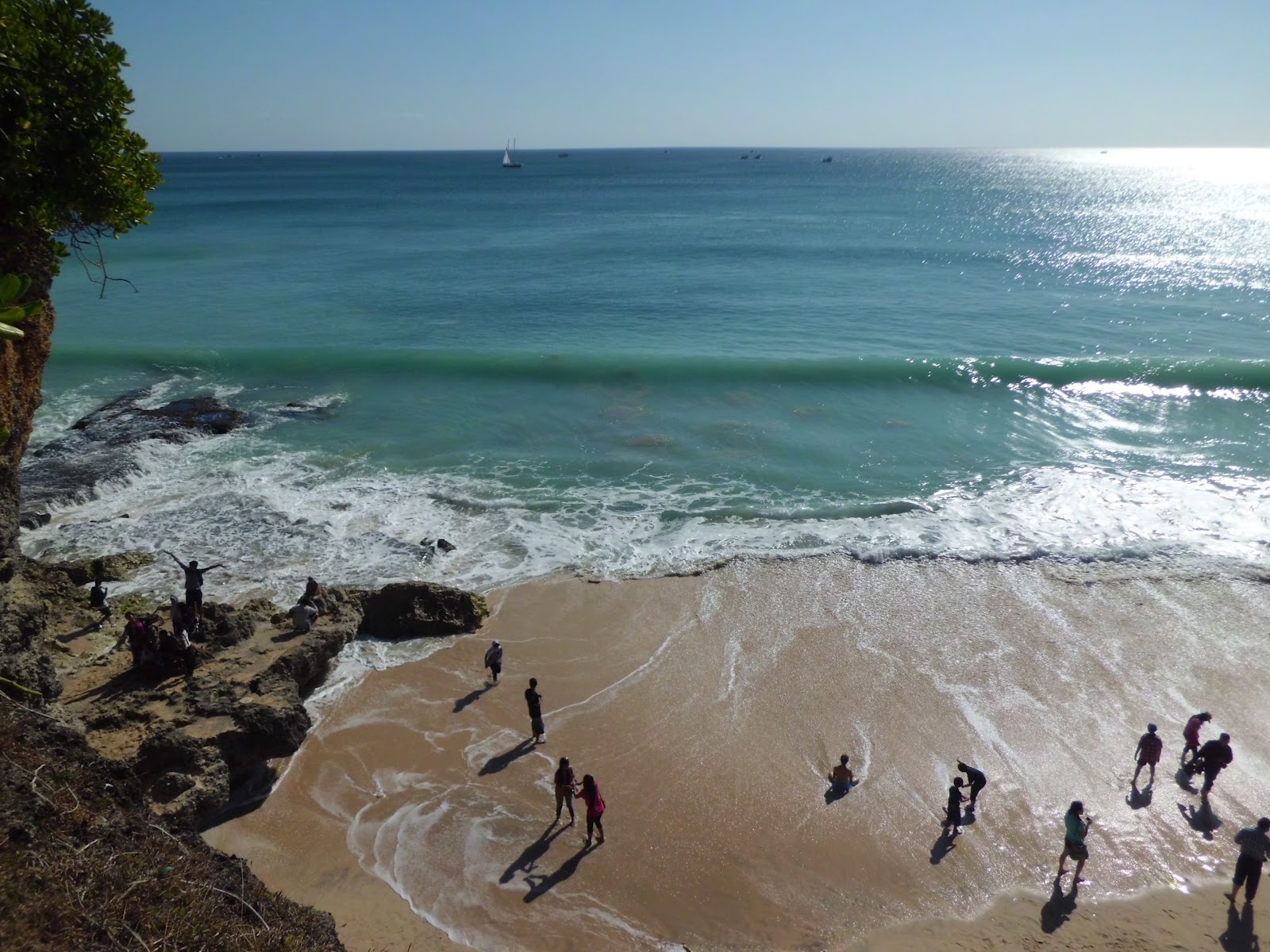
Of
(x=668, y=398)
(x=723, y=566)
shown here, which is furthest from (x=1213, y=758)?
(x=668, y=398)

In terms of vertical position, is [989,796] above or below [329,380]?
below

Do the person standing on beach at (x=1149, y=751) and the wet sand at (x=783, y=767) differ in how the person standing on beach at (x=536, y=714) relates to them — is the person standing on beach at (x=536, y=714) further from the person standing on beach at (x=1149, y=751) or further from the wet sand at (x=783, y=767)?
the person standing on beach at (x=1149, y=751)

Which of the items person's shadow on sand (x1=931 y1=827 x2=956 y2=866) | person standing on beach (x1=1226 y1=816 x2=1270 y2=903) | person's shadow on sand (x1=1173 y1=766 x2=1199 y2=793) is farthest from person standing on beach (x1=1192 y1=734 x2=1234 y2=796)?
person's shadow on sand (x1=931 y1=827 x2=956 y2=866)

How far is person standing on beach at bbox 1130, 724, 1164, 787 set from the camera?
10.5m

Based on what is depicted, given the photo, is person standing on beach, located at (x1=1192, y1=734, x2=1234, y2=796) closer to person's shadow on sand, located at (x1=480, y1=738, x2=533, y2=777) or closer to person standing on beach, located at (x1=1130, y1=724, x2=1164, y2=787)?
person standing on beach, located at (x1=1130, y1=724, x2=1164, y2=787)

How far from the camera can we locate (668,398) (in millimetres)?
26938

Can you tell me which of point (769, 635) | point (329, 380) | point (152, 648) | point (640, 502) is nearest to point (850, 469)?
point (640, 502)

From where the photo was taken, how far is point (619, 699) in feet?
40.0

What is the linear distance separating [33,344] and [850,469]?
17123 millimetres

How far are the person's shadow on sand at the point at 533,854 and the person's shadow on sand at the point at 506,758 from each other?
4.17ft

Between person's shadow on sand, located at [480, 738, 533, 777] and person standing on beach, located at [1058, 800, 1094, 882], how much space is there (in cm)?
651

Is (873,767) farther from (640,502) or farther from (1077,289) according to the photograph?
(1077,289)

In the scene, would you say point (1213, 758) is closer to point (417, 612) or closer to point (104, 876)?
point (417, 612)

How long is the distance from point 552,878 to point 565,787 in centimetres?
101
